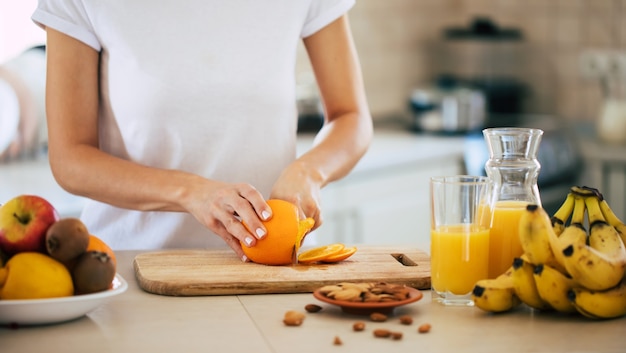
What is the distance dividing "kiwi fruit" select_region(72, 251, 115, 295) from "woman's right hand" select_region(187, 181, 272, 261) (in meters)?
0.30

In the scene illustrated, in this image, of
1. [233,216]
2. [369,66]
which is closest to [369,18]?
[369,66]

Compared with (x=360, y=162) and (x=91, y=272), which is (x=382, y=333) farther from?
(x=360, y=162)

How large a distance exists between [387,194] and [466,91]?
2.71ft

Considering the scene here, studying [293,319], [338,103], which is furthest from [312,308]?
[338,103]

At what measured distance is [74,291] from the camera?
4.02ft

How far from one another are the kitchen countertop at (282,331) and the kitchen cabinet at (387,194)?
1694 millimetres

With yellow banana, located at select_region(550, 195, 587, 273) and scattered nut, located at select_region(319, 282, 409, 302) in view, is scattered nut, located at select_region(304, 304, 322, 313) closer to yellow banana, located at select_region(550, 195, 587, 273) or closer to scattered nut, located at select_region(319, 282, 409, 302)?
scattered nut, located at select_region(319, 282, 409, 302)

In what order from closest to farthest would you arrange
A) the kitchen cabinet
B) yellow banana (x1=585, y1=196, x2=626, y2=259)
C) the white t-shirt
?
yellow banana (x1=585, y1=196, x2=626, y2=259) → the white t-shirt → the kitchen cabinet

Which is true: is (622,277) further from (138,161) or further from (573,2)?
(573,2)

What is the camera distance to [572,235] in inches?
A: 49.5

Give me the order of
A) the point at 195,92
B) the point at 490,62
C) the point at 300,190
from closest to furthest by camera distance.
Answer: the point at 300,190
the point at 195,92
the point at 490,62

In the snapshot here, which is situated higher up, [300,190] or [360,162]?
[300,190]

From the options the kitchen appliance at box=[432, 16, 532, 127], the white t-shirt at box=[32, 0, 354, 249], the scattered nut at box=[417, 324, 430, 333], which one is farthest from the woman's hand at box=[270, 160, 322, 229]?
the kitchen appliance at box=[432, 16, 532, 127]

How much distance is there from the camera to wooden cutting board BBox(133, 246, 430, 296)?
4.55ft
